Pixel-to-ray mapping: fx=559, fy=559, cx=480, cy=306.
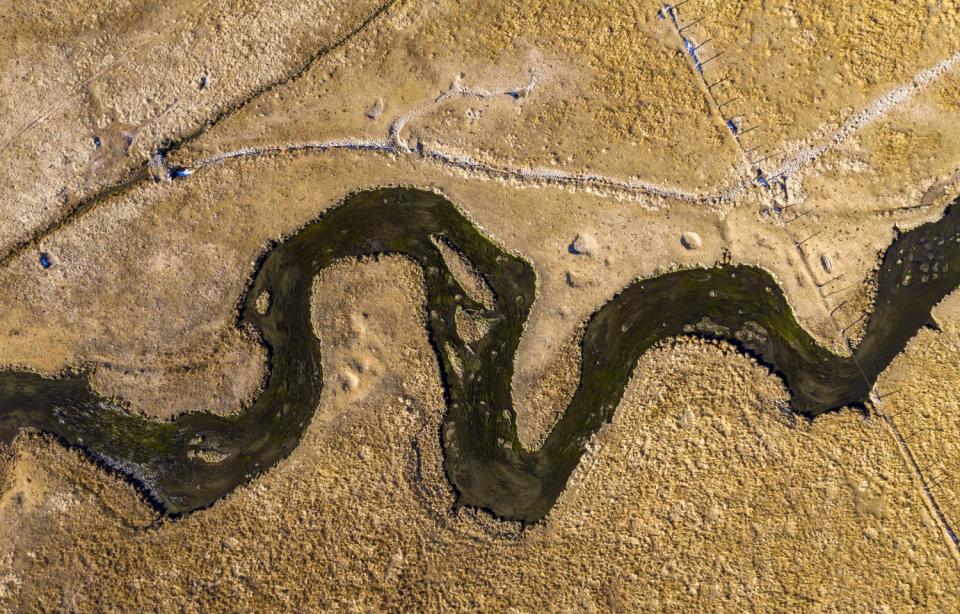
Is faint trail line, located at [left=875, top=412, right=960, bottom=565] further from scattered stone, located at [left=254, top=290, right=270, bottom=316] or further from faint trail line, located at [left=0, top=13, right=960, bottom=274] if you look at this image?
scattered stone, located at [left=254, top=290, right=270, bottom=316]

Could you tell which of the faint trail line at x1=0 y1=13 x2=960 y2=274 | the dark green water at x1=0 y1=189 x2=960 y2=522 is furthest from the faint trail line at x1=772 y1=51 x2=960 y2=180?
the dark green water at x1=0 y1=189 x2=960 y2=522

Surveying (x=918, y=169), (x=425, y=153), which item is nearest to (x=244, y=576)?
(x=425, y=153)

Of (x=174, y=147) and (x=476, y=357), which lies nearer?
(x=174, y=147)

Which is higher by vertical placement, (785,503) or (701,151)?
(701,151)

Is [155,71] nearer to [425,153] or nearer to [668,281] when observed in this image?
[425,153]

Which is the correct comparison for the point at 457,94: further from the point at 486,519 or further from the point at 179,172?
the point at 486,519

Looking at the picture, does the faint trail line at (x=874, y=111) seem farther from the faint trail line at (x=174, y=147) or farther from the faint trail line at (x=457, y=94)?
the faint trail line at (x=174, y=147)

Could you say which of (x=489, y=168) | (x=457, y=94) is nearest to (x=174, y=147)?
(x=457, y=94)
